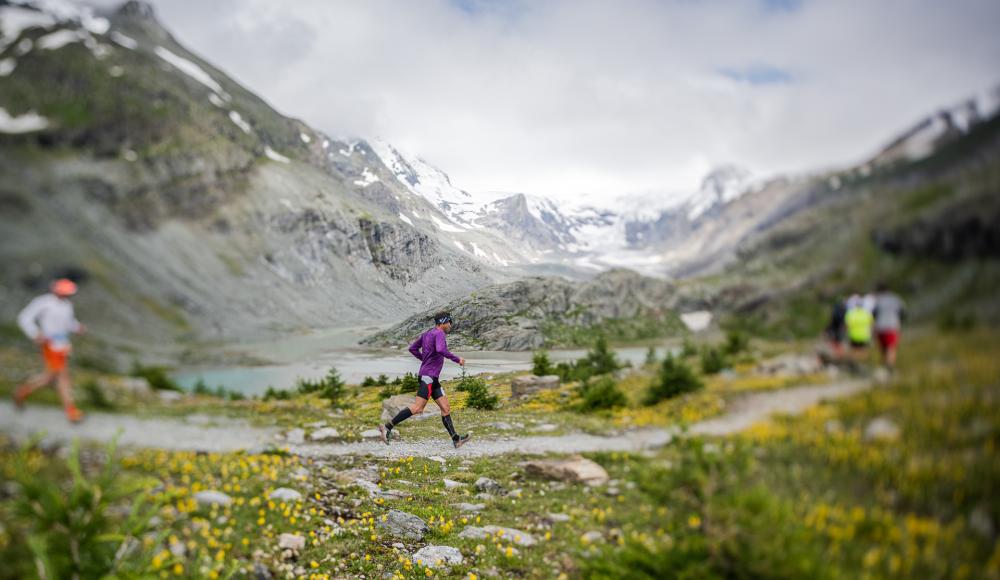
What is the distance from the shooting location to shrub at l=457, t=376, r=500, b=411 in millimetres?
5516

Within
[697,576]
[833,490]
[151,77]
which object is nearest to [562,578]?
[697,576]

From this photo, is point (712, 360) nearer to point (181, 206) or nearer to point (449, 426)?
point (449, 426)

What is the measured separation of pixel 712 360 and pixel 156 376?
15.6ft

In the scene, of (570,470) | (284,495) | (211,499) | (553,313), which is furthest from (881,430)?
(211,499)

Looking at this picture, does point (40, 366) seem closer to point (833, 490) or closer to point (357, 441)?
point (357, 441)

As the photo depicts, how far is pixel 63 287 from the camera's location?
3.53 metres

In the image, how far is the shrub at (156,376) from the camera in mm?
4168

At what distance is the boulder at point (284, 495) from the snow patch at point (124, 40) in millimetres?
4498

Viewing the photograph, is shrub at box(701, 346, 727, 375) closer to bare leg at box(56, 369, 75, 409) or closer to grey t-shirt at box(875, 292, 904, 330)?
grey t-shirt at box(875, 292, 904, 330)

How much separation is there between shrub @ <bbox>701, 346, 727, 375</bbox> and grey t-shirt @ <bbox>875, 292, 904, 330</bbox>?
3.02 ft

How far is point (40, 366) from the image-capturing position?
3646mm

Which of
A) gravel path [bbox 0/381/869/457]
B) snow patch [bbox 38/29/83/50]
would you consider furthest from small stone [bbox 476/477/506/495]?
snow patch [bbox 38/29/83/50]

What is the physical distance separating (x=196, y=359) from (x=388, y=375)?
2.07 meters

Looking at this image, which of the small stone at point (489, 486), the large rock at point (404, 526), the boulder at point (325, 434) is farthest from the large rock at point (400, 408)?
the large rock at point (404, 526)
